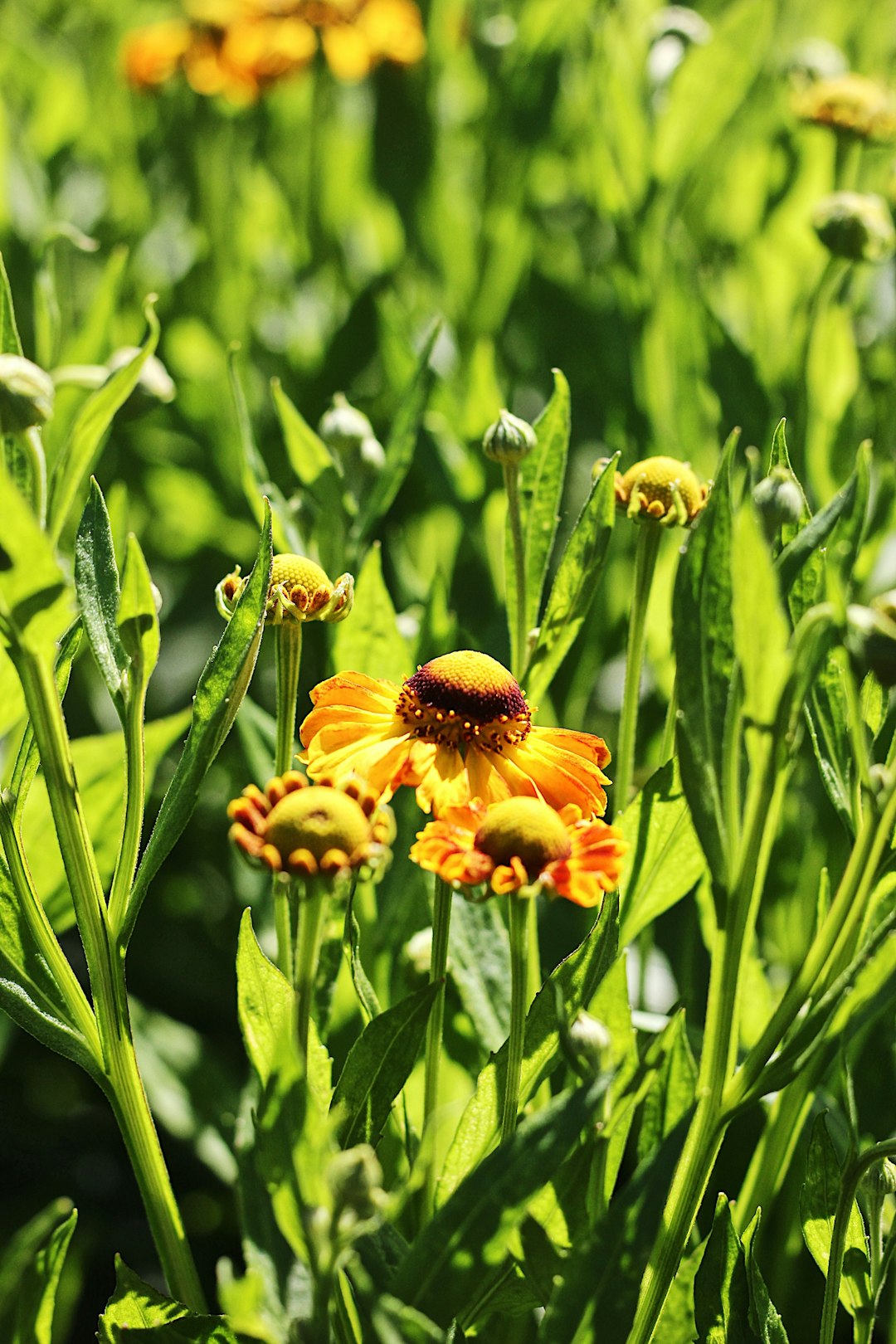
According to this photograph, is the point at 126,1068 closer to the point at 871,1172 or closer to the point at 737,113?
the point at 871,1172

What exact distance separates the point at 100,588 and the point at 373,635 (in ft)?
0.63

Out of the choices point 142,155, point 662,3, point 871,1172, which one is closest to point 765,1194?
point 871,1172

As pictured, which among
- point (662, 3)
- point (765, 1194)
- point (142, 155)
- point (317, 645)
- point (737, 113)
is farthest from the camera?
point (662, 3)

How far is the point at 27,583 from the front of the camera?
449mm

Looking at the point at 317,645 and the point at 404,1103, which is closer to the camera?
the point at 404,1103

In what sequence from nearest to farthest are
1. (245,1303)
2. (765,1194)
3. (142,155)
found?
(245,1303)
(765,1194)
(142,155)

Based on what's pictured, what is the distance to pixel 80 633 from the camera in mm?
607

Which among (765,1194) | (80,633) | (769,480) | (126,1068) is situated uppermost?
(769,480)

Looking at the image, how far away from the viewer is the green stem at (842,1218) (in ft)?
1.64

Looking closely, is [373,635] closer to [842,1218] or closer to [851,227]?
[842,1218]

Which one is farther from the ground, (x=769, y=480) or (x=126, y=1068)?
(x=769, y=480)

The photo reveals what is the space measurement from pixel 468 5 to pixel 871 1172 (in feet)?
5.41

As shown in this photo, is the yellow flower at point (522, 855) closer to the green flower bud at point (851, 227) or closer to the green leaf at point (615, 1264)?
the green leaf at point (615, 1264)

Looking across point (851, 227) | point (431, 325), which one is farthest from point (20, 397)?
point (851, 227)
